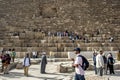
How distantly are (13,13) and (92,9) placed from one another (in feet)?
27.3

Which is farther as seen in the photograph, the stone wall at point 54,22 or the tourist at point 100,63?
the stone wall at point 54,22

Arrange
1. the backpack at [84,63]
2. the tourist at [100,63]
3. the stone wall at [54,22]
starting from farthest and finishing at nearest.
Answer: the stone wall at [54,22]
the tourist at [100,63]
the backpack at [84,63]

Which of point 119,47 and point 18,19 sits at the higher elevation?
point 18,19

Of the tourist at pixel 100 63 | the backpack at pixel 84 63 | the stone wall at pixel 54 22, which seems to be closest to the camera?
the backpack at pixel 84 63

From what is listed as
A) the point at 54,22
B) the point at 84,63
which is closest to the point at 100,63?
the point at 84,63

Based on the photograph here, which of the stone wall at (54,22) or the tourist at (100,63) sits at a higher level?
the stone wall at (54,22)

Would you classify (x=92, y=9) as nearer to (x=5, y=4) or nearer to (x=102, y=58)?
(x=5, y=4)

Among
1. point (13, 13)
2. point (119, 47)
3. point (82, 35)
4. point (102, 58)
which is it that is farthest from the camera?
point (13, 13)

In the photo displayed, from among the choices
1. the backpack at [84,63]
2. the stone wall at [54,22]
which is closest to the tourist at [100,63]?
the backpack at [84,63]

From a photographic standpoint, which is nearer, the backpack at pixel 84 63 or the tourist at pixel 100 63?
the backpack at pixel 84 63

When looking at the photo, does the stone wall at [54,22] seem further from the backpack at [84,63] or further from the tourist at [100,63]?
the backpack at [84,63]

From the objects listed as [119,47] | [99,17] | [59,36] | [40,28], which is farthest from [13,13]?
[119,47]

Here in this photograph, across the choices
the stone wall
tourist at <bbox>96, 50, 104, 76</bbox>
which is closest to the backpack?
tourist at <bbox>96, 50, 104, 76</bbox>

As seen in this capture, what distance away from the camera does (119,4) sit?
38.9 metres
